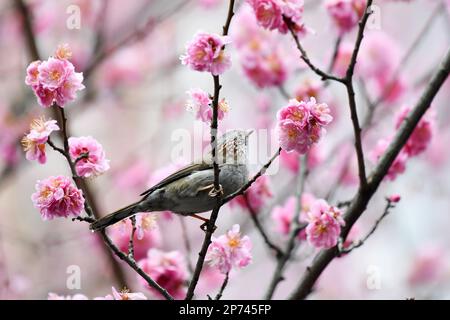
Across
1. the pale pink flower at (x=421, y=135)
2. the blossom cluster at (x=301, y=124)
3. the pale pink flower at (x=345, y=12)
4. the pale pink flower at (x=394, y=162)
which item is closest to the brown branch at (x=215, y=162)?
the blossom cluster at (x=301, y=124)

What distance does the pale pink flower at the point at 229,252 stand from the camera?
2.53 meters

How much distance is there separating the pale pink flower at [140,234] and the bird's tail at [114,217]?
0.20 ft

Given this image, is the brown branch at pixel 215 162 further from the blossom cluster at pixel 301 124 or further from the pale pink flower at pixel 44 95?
the pale pink flower at pixel 44 95

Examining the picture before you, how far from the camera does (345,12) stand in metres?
3.54

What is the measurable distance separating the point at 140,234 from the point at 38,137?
23.6 inches

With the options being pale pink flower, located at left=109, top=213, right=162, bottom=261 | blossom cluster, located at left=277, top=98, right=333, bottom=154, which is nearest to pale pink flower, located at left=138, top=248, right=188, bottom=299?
pale pink flower, located at left=109, top=213, right=162, bottom=261

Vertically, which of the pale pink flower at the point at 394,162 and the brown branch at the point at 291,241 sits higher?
the pale pink flower at the point at 394,162

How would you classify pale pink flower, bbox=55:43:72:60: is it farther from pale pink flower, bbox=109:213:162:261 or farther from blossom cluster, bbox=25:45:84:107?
pale pink flower, bbox=109:213:162:261

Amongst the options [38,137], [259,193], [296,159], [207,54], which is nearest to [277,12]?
[207,54]

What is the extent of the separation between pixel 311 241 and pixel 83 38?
4.05 m

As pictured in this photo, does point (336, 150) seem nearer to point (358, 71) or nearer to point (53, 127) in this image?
point (358, 71)

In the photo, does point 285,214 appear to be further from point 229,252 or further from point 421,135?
point 229,252

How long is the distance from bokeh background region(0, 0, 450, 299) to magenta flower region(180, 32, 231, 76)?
5.26 ft
